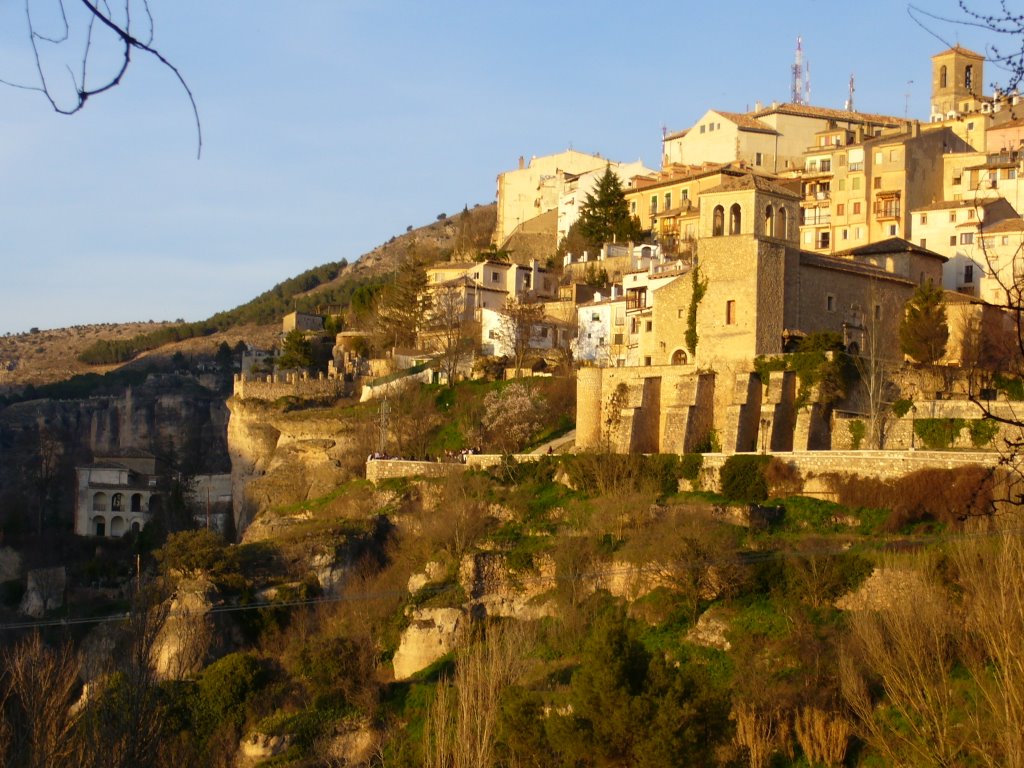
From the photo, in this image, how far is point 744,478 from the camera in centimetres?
3475

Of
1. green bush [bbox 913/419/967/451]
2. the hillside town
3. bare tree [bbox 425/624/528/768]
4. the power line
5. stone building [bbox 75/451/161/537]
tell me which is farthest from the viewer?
stone building [bbox 75/451/161/537]

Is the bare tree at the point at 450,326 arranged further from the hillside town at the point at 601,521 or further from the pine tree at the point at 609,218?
the pine tree at the point at 609,218

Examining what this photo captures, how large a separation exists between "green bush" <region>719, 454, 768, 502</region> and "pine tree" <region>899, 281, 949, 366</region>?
22.1ft

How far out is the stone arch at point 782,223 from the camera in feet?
128

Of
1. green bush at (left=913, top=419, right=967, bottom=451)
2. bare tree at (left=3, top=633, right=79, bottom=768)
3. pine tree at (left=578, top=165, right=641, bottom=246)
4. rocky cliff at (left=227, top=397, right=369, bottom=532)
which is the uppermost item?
pine tree at (left=578, top=165, right=641, bottom=246)

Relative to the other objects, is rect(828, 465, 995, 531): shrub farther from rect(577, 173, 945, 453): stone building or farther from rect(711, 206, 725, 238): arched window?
rect(711, 206, 725, 238): arched window

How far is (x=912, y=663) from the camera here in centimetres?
2216

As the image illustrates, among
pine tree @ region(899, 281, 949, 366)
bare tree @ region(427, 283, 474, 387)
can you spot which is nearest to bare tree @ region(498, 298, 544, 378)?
bare tree @ region(427, 283, 474, 387)

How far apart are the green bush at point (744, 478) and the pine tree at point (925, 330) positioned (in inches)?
266

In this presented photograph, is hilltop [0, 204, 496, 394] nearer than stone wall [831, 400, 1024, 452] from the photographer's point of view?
No

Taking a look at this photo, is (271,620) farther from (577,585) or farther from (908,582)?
(908,582)

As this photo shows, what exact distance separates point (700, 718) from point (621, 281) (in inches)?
1337

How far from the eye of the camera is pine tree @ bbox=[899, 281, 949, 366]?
127 feet

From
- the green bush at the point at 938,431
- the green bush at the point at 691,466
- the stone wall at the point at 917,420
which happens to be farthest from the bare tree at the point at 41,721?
the green bush at the point at 938,431
